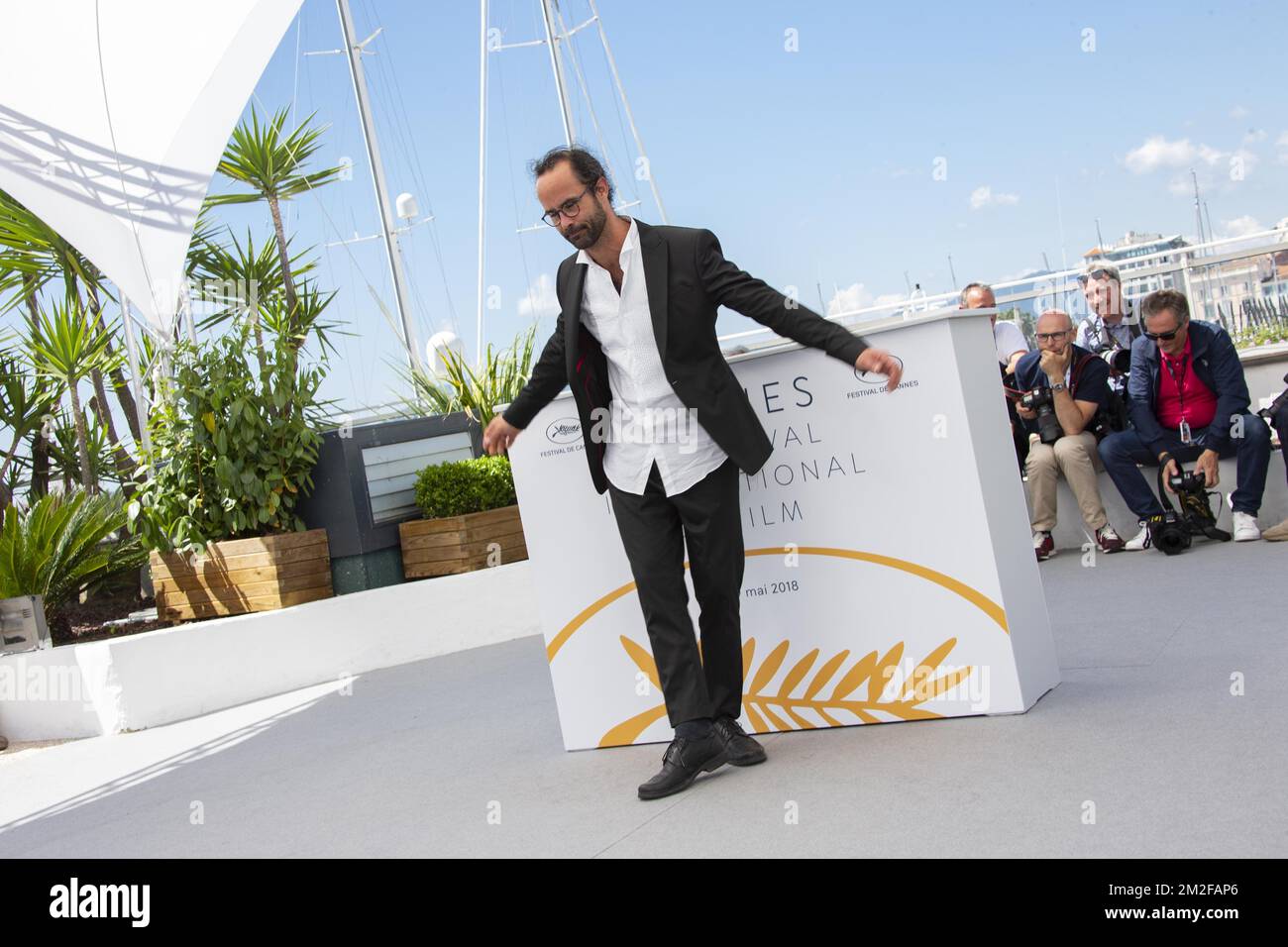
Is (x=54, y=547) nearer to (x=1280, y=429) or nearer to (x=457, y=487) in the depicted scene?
(x=457, y=487)

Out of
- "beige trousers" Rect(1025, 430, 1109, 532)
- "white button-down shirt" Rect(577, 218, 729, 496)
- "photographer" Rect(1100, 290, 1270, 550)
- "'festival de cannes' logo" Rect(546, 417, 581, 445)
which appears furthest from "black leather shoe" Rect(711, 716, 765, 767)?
"beige trousers" Rect(1025, 430, 1109, 532)

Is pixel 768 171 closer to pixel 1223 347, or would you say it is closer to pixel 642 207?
pixel 642 207

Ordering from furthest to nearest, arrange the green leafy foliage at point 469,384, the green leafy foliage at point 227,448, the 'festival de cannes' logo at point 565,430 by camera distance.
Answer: the green leafy foliage at point 469,384, the green leafy foliage at point 227,448, the 'festival de cannes' logo at point 565,430

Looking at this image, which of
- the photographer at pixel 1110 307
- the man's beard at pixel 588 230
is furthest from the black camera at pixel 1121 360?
the man's beard at pixel 588 230

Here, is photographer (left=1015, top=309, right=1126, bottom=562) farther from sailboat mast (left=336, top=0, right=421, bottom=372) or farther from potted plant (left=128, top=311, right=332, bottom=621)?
sailboat mast (left=336, top=0, right=421, bottom=372)

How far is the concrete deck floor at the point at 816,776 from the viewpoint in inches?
108

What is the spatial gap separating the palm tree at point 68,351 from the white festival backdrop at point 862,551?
785 centimetres

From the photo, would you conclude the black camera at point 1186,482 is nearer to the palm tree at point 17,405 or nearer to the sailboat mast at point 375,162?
the palm tree at point 17,405

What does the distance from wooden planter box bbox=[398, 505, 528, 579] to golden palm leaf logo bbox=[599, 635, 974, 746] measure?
3893 mm

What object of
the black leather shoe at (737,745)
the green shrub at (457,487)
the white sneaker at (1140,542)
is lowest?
the white sneaker at (1140,542)

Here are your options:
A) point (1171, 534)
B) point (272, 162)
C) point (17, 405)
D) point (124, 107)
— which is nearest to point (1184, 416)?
point (1171, 534)

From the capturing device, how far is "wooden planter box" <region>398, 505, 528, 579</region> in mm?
7812

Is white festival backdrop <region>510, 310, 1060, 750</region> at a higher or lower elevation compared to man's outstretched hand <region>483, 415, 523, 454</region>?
lower
